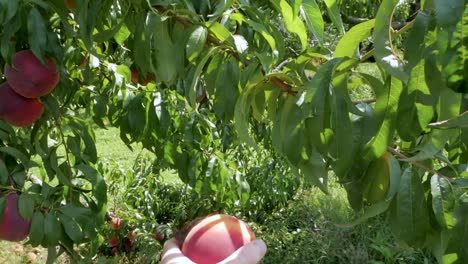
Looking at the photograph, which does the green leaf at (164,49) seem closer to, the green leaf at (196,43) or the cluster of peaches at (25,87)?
the green leaf at (196,43)

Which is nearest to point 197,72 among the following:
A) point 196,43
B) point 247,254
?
point 196,43

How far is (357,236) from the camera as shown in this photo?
306 cm

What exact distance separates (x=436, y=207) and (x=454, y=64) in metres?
0.22

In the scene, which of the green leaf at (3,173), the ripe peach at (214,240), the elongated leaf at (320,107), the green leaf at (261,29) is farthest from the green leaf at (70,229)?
the elongated leaf at (320,107)

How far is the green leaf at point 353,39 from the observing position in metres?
0.68

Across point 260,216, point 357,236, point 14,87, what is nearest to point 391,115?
point 14,87

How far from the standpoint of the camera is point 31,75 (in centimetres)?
118

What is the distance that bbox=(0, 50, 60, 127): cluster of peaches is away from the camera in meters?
1.19

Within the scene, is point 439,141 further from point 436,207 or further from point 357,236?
point 357,236

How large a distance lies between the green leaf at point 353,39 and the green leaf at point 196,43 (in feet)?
0.66

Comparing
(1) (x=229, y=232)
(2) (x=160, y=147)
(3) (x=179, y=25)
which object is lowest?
(2) (x=160, y=147)

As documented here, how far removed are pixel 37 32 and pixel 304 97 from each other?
536 mm

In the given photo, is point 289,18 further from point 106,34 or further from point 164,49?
point 106,34

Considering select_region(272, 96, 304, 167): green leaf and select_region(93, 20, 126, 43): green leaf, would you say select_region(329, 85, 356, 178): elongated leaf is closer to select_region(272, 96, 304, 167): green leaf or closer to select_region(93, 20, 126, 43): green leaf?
select_region(272, 96, 304, 167): green leaf
